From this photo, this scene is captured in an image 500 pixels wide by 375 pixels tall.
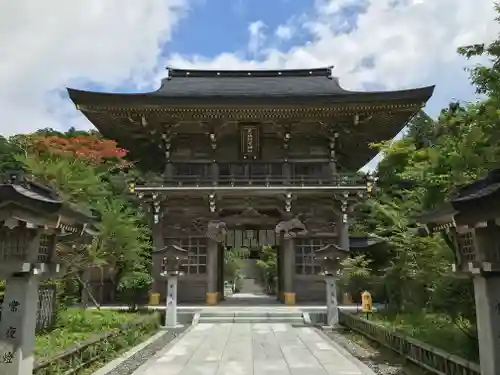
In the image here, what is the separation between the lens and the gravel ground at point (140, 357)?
25.9ft

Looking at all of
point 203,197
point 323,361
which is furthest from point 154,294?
point 323,361

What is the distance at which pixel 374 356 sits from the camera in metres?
9.40

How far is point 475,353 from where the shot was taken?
716 cm

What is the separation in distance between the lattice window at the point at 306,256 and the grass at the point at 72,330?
28.5 ft

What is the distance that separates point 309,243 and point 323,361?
11732mm

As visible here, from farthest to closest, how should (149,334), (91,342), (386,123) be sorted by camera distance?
(386,123) → (149,334) → (91,342)

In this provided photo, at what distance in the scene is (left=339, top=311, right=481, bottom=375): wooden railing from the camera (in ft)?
19.1

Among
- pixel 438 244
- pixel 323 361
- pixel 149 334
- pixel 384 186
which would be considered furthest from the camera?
pixel 384 186

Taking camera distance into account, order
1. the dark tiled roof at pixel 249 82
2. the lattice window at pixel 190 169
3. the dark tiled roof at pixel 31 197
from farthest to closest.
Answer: the dark tiled roof at pixel 249 82
the lattice window at pixel 190 169
the dark tiled roof at pixel 31 197

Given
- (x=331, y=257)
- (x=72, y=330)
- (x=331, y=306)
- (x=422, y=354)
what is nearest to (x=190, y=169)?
(x=331, y=257)

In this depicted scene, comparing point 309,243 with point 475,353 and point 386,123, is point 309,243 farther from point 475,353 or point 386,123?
point 475,353

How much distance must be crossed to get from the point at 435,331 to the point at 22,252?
28.3ft

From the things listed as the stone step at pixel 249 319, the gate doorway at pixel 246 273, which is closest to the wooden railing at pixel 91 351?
the stone step at pixel 249 319

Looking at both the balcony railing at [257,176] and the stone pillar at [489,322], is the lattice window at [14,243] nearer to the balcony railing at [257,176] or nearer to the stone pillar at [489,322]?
the stone pillar at [489,322]
